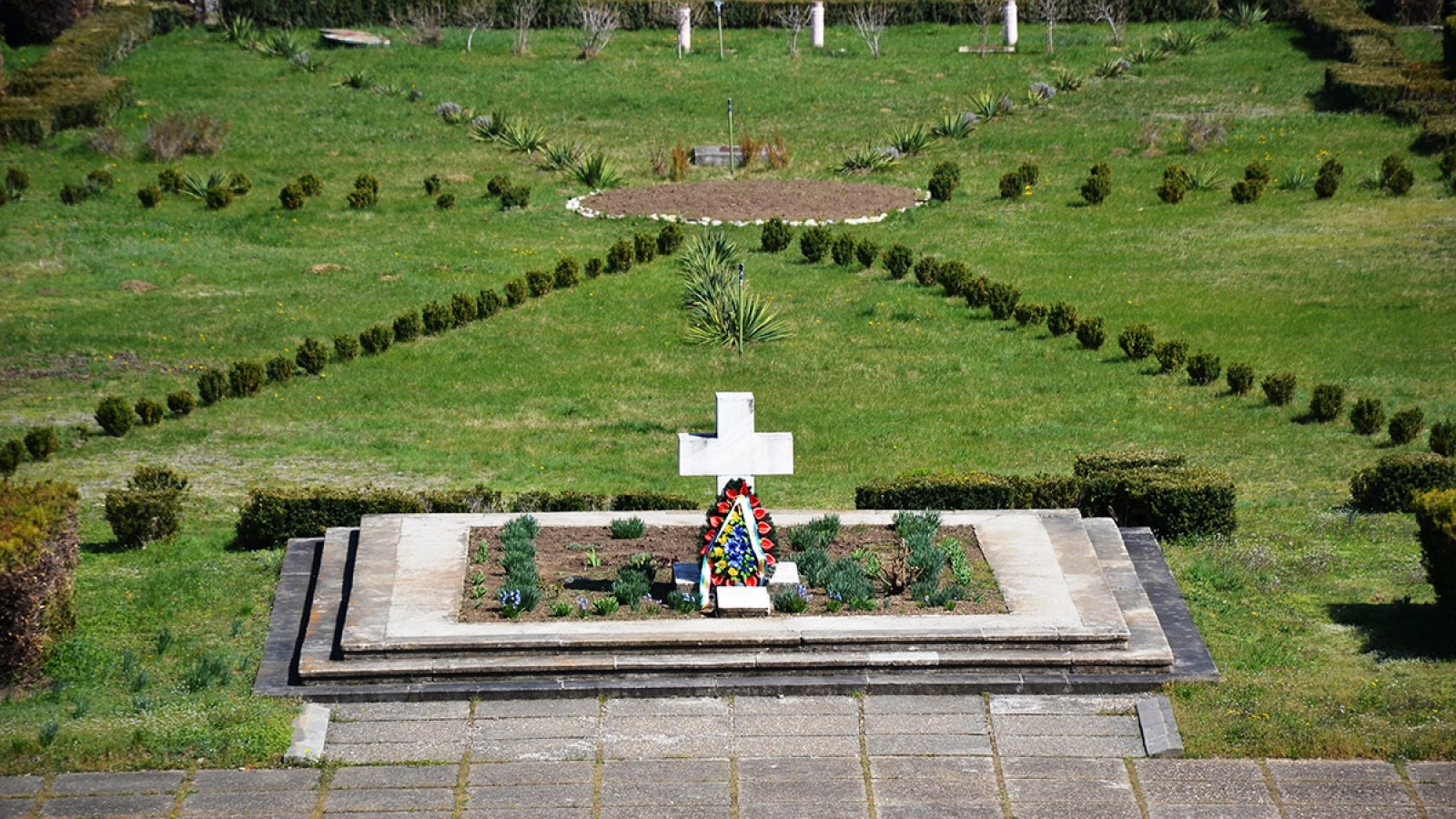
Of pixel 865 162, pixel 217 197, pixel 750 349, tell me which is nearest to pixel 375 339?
pixel 750 349

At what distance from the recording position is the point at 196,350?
2653 cm

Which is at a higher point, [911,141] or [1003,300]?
[911,141]

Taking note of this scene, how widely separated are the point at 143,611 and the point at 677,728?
5.00 meters

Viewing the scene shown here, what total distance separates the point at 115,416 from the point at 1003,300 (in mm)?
11667

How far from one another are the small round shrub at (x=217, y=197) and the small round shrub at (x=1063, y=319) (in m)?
13.9

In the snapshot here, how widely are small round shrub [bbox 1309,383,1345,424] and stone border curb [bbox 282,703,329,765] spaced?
13.4 meters

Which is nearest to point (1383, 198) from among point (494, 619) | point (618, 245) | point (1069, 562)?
point (618, 245)

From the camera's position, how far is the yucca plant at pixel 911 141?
35469mm

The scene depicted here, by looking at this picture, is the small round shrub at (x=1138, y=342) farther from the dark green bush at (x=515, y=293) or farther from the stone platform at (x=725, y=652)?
the stone platform at (x=725, y=652)

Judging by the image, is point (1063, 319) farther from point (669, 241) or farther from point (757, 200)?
point (757, 200)

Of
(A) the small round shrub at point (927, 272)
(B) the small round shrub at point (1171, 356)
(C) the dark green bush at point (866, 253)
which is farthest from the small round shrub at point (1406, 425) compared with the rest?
(C) the dark green bush at point (866, 253)

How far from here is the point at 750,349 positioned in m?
26.4

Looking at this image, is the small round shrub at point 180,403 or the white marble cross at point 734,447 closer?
the white marble cross at point 734,447

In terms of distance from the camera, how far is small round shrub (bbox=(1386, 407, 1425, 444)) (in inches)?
896
